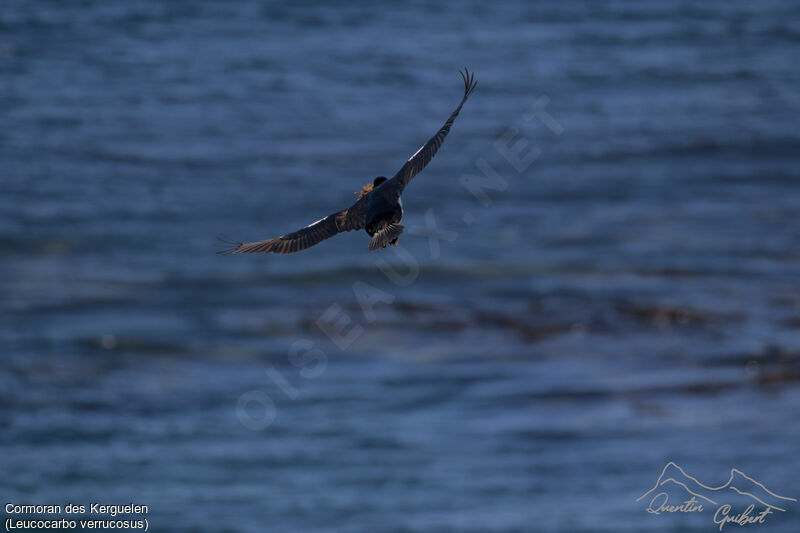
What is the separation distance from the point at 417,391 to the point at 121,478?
183 inches

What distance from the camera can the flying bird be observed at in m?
2.58

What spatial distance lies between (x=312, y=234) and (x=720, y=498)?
1209cm

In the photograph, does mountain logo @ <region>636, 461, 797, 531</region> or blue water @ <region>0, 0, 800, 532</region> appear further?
blue water @ <region>0, 0, 800, 532</region>

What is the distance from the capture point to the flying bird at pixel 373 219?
2579 mm

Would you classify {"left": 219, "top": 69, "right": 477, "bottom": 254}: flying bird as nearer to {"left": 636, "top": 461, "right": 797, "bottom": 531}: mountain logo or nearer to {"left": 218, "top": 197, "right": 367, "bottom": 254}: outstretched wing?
{"left": 218, "top": 197, "right": 367, "bottom": 254}: outstretched wing

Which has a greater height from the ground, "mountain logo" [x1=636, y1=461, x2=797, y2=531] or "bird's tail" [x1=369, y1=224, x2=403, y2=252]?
"mountain logo" [x1=636, y1=461, x2=797, y2=531]

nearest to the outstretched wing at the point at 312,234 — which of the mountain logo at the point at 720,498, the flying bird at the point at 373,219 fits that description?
the flying bird at the point at 373,219

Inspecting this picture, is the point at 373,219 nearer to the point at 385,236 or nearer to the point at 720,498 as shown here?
the point at 385,236

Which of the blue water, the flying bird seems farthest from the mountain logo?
the flying bird

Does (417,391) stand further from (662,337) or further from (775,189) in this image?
(775,189)

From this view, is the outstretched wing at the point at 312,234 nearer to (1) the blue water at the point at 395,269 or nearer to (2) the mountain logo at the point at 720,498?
(1) the blue water at the point at 395,269

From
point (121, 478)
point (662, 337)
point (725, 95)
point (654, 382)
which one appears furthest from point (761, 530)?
point (725, 95)

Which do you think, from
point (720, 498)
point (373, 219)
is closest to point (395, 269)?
point (720, 498)

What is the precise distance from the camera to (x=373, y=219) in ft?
8.84
